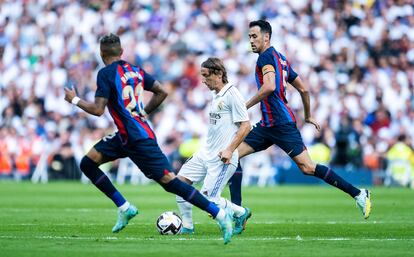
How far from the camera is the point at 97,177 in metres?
11.8

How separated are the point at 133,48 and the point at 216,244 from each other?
22385 mm

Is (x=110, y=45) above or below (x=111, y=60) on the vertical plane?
above

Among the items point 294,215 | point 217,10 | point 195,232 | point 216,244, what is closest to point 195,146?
point 217,10

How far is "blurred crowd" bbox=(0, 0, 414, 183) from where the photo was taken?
29.8 metres

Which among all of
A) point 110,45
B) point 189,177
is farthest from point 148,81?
point 189,177

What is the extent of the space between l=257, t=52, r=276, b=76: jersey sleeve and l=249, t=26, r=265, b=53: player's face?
0.44 ft

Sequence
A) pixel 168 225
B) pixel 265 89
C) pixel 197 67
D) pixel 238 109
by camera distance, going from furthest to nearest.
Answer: pixel 197 67, pixel 265 89, pixel 168 225, pixel 238 109

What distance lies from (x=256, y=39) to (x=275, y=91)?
76cm

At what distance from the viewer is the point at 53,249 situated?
10.2m

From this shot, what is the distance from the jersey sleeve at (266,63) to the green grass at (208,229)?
7.10 ft

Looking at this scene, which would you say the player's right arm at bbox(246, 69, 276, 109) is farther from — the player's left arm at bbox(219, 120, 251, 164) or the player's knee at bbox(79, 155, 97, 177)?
the player's knee at bbox(79, 155, 97, 177)

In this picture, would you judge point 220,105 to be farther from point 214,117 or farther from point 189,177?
point 189,177

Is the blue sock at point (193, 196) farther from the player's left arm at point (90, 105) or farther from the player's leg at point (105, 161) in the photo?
the player's left arm at point (90, 105)

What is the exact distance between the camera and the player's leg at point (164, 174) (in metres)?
10.7
